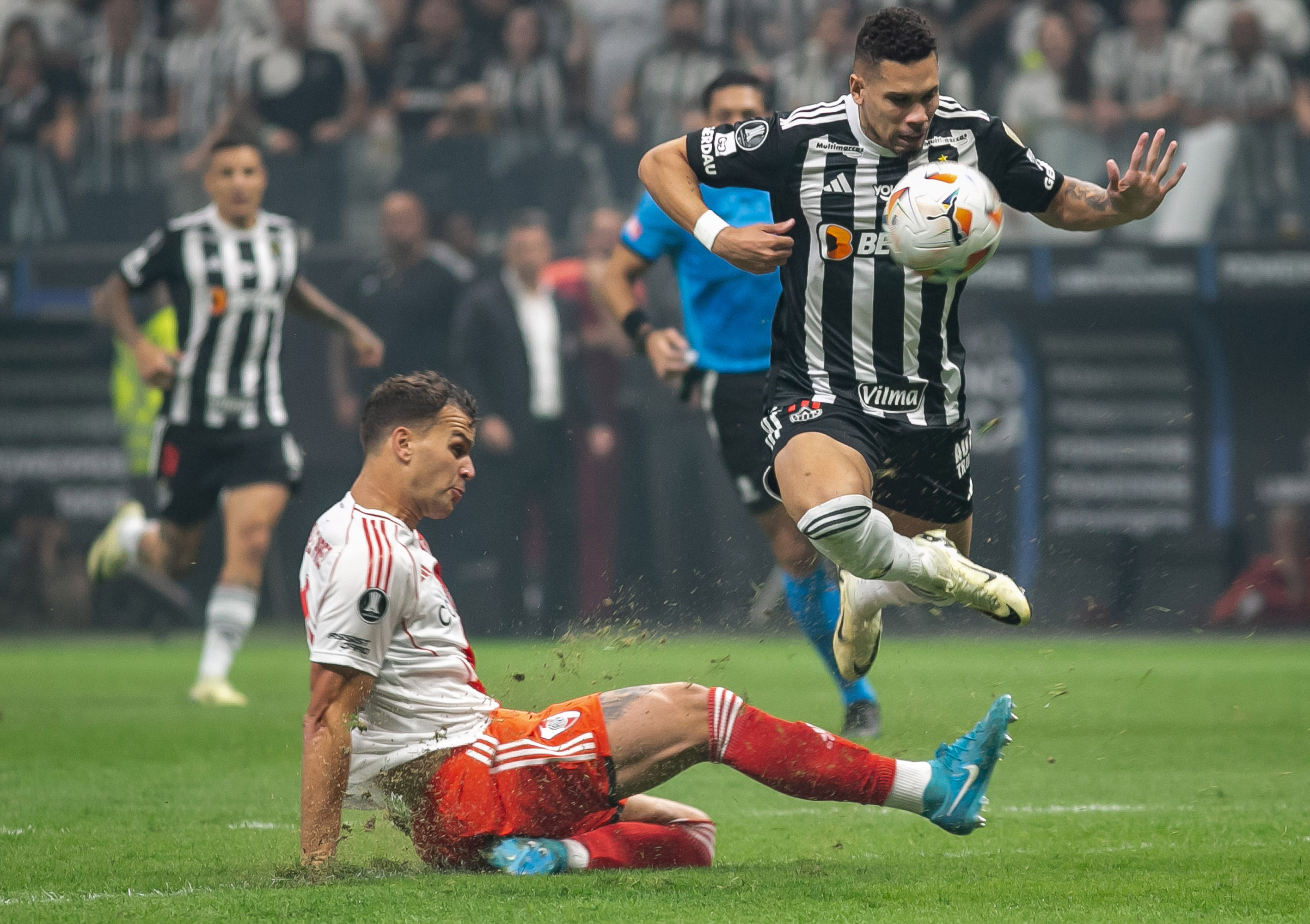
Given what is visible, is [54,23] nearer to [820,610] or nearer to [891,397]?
[820,610]

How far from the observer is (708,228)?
5.19 metres

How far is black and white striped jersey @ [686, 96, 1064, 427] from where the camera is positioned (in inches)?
205

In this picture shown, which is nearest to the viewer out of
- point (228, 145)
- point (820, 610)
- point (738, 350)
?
point (820, 610)

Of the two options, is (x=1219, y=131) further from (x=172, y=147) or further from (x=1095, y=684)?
(x=172, y=147)

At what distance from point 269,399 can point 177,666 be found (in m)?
3.11

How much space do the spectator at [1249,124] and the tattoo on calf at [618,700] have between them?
1029 centimetres

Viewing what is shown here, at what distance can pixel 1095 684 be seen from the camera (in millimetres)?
10117

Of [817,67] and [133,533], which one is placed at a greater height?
[817,67]

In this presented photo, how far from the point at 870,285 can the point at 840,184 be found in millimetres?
329

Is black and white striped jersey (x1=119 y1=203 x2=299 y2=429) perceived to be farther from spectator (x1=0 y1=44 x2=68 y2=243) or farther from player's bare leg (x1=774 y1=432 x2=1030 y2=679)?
spectator (x1=0 y1=44 x2=68 y2=243)

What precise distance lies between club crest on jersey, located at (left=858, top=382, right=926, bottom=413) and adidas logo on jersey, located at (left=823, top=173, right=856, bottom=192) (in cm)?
61

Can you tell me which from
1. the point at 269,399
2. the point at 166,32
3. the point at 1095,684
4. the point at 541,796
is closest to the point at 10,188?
the point at 166,32

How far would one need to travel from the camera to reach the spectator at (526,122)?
13609mm

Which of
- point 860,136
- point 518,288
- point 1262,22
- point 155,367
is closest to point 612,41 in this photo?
point 518,288
